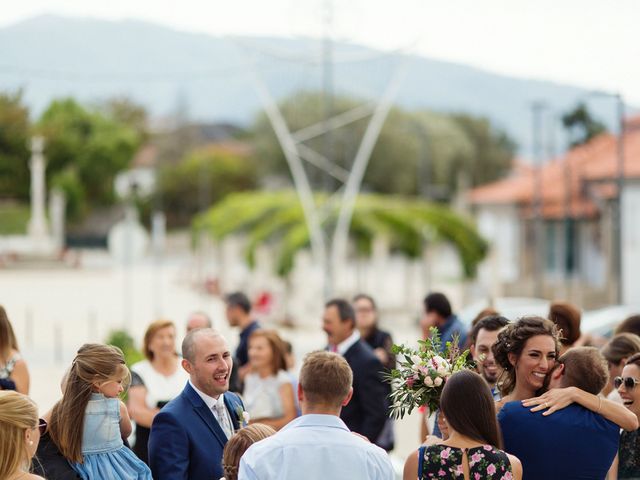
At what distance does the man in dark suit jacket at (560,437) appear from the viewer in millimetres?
5227

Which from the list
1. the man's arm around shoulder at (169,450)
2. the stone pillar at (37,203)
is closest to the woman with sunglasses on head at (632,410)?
the man's arm around shoulder at (169,450)

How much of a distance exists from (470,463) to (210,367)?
155 centimetres

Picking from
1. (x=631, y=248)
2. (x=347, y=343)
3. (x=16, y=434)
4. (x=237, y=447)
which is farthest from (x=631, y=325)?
(x=631, y=248)

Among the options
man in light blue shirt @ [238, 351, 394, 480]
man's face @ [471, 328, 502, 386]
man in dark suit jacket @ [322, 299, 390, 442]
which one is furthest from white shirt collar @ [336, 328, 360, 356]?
man in light blue shirt @ [238, 351, 394, 480]

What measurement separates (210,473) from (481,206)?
219 ft

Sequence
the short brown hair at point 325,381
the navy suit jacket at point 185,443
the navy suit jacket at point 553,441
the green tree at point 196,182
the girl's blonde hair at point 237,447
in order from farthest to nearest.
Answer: the green tree at point 196,182
the navy suit jacket at point 185,443
the navy suit jacket at point 553,441
the girl's blonde hair at point 237,447
the short brown hair at point 325,381

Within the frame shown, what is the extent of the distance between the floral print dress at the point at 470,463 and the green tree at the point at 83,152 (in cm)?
11514

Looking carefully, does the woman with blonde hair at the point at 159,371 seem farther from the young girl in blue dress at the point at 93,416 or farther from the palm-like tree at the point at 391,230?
the palm-like tree at the point at 391,230

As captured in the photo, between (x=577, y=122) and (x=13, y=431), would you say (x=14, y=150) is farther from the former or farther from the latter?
(x=13, y=431)

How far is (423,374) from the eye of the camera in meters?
5.54

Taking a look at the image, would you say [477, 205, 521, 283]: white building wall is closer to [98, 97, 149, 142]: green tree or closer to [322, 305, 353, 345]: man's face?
[322, 305, 353, 345]: man's face

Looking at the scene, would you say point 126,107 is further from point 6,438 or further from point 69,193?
point 6,438

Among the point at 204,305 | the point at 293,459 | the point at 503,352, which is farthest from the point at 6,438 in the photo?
the point at 204,305

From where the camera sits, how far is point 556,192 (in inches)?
2539
